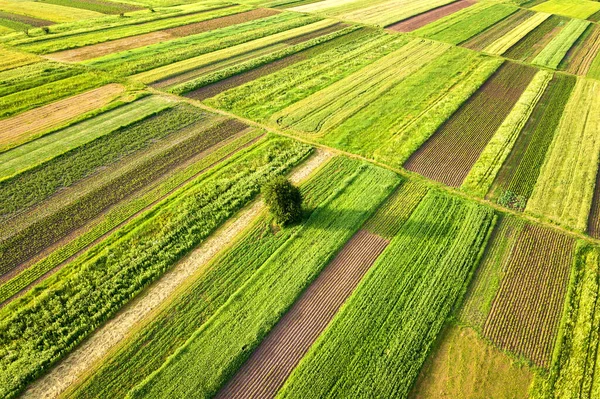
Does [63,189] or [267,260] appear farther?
[63,189]

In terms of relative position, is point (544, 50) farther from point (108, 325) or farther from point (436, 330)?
point (108, 325)

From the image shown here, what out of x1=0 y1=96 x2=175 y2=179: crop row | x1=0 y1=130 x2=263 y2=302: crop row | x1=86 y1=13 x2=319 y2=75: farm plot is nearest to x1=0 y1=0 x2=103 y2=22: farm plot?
x1=86 y1=13 x2=319 y2=75: farm plot

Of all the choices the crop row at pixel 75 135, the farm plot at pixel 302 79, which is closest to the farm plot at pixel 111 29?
the crop row at pixel 75 135

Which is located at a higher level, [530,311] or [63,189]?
[63,189]

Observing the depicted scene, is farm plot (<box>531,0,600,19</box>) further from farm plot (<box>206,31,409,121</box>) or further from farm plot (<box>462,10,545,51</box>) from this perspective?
farm plot (<box>206,31,409,121</box>)

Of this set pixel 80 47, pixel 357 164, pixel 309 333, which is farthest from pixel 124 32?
pixel 309 333

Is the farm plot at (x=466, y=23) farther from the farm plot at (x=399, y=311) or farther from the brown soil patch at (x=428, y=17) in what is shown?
the farm plot at (x=399, y=311)
